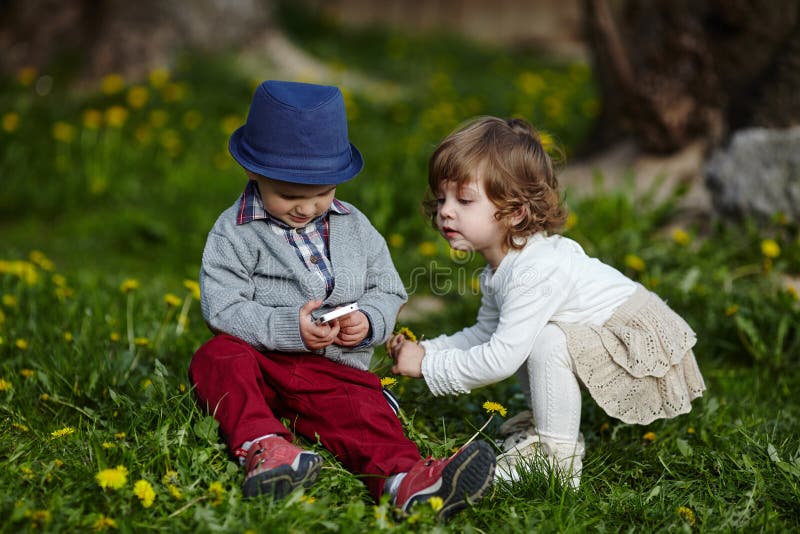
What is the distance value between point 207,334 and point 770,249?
7.80 ft

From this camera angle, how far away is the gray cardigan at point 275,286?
229 centimetres

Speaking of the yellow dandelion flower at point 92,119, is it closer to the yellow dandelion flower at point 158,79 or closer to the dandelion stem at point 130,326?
the yellow dandelion flower at point 158,79

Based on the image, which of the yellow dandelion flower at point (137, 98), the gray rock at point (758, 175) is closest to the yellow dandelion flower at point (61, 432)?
the gray rock at point (758, 175)

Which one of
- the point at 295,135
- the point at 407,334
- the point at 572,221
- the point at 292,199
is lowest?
the point at 572,221

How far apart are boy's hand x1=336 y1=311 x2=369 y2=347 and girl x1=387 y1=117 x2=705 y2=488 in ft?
0.87

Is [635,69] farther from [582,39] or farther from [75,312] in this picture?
[582,39]

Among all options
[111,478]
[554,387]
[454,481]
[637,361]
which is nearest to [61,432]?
[111,478]

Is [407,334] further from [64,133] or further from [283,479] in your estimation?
[64,133]

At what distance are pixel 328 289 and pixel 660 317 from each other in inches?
40.1

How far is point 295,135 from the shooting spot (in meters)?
2.21

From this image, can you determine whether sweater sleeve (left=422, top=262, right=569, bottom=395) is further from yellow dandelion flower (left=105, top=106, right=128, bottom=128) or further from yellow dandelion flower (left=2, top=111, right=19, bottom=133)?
yellow dandelion flower (left=2, top=111, right=19, bottom=133)

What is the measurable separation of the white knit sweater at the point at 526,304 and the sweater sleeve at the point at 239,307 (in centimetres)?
47

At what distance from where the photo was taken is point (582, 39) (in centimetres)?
1071

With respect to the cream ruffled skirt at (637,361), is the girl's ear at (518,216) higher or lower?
higher
